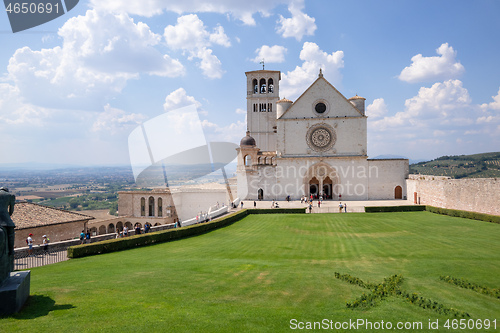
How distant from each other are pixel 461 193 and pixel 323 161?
60.3ft

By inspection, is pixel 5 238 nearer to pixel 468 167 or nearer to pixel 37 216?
pixel 37 216

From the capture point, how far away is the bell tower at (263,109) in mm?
56812

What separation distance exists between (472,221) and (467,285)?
65.6 feet

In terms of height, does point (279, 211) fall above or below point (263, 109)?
below

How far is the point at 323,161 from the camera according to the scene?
153ft

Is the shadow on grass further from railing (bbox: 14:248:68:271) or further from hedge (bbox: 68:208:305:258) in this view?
hedge (bbox: 68:208:305:258)

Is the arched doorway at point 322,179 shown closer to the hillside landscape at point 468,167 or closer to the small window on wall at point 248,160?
the small window on wall at point 248,160

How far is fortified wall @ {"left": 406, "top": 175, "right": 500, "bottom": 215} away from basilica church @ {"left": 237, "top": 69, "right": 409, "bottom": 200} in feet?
16.8

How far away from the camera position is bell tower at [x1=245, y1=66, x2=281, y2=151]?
186 feet

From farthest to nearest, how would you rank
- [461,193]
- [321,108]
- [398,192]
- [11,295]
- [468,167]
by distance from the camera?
1. [468,167]
2. [321,108]
3. [398,192]
4. [461,193]
5. [11,295]

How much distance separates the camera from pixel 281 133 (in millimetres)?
47531

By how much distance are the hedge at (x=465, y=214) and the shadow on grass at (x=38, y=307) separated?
29.5 meters

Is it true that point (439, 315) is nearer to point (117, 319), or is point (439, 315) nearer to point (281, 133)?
point (117, 319)

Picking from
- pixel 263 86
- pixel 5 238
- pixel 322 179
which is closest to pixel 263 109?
pixel 263 86
